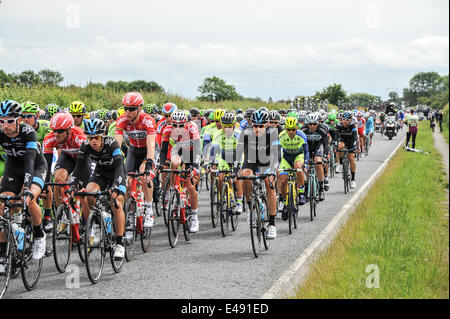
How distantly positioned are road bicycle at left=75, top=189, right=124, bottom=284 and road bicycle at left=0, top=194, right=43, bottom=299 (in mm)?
685

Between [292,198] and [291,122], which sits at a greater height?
[291,122]

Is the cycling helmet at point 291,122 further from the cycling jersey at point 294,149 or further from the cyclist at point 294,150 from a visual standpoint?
the cycling jersey at point 294,149

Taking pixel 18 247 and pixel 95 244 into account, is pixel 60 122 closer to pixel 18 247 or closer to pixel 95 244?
pixel 95 244

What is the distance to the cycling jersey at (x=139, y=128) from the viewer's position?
870 centimetres

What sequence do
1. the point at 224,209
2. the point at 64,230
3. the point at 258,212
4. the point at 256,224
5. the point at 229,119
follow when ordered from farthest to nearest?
the point at 229,119 < the point at 224,209 < the point at 256,224 < the point at 258,212 < the point at 64,230

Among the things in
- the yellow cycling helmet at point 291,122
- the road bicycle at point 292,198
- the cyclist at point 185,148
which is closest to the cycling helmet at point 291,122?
the yellow cycling helmet at point 291,122

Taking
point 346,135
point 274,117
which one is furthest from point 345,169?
point 274,117

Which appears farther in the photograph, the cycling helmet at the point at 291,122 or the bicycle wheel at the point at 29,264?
the cycling helmet at the point at 291,122

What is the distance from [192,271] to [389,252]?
301 centimetres

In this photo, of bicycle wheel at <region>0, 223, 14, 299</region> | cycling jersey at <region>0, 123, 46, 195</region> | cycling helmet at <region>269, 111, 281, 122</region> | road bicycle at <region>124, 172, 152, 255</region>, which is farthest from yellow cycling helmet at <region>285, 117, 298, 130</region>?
bicycle wheel at <region>0, 223, 14, 299</region>

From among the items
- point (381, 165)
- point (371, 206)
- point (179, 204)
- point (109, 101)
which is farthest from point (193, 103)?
point (179, 204)

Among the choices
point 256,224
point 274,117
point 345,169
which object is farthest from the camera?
point 345,169

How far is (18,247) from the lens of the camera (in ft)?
20.4
